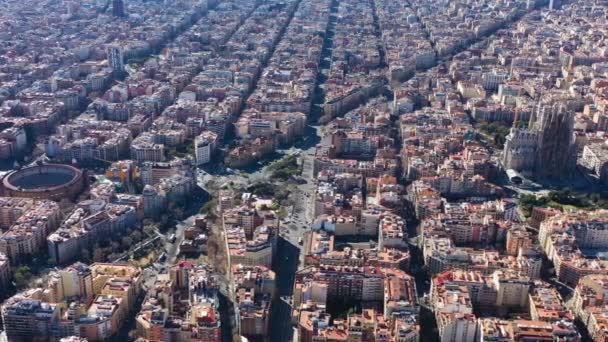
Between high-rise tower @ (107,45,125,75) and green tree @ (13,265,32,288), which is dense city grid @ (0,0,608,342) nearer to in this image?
green tree @ (13,265,32,288)

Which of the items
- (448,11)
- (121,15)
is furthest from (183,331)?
(448,11)

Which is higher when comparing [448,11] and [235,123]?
[448,11]

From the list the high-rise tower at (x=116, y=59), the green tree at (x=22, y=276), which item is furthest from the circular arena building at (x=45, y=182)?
the high-rise tower at (x=116, y=59)

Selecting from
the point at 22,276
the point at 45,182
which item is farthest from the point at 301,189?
the point at 22,276

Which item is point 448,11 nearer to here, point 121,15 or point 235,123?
point 121,15

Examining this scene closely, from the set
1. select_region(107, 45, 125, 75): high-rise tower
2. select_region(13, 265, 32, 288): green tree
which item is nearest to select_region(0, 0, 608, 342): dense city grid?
select_region(13, 265, 32, 288): green tree

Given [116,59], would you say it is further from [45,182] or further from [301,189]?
[301,189]
